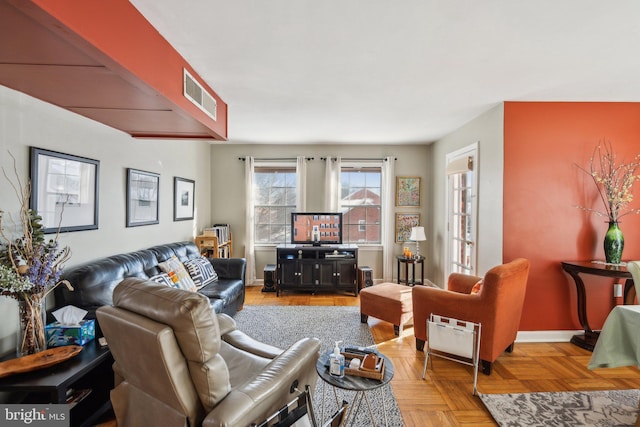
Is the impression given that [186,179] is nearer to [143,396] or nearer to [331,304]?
[331,304]

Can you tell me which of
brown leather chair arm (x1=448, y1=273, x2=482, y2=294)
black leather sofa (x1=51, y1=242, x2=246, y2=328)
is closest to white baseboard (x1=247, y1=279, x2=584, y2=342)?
brown leather chair arm (x1=448, y1=273, x2=482, y2=294)

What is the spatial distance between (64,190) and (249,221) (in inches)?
124

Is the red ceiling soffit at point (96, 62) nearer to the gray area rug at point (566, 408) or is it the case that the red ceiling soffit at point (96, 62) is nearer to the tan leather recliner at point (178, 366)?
the tan leather recliner at point (178, 366)

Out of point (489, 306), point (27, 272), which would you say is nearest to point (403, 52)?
point (489, 306)

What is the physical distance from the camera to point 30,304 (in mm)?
1814

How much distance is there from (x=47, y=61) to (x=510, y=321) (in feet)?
12.0

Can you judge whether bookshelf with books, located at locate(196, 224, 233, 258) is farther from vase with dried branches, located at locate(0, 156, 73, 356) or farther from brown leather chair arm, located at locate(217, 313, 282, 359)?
vase with dried branches, located at locate(0, 156, 73, 356)

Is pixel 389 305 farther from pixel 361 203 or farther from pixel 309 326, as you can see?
pixel 361 203

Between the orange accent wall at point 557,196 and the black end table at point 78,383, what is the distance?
3.54 meters

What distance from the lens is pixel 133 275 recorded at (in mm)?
2758

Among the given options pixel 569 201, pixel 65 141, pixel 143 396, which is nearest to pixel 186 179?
pixel 65 141

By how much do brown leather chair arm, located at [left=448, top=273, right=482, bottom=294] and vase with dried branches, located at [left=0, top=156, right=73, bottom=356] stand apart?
3.40 m

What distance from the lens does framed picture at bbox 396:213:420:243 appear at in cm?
551

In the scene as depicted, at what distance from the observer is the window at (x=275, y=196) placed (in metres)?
5.59
